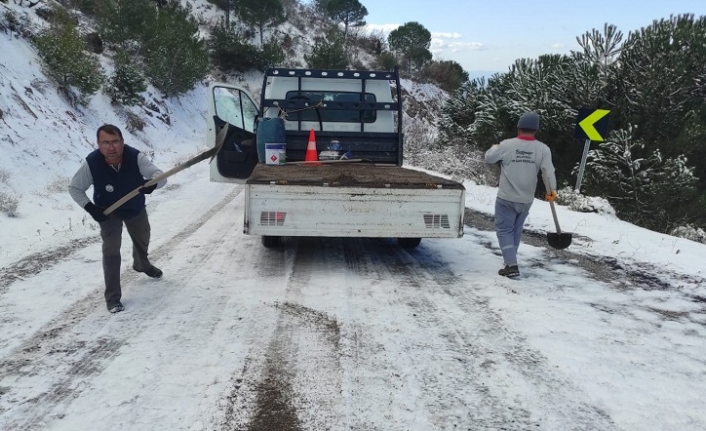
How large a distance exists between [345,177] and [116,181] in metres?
2.27

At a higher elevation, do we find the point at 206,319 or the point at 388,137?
the point at 388,137

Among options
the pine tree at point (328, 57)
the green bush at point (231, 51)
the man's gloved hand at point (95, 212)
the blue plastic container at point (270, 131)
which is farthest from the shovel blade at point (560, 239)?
the green bush at point (231, 51)

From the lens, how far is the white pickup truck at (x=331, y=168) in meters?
5.20

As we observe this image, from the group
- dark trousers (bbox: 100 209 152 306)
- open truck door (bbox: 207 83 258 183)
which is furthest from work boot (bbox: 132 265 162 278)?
open truck door (bbox: 207 83 258 183)

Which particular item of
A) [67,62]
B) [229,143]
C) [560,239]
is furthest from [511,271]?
[67,62]

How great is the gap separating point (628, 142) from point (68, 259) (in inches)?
482

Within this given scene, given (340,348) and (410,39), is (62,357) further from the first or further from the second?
(410,39)

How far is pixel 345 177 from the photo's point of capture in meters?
5.52

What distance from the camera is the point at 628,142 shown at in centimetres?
1254

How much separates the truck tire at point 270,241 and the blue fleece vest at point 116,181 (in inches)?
71.4

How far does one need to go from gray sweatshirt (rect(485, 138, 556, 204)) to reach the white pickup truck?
21.5 inches

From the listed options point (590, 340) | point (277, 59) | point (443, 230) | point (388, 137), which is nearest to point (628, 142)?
point (388, 137)

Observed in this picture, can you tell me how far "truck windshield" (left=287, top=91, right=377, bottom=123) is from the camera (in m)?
7.97

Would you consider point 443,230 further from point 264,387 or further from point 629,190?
point 629,190
